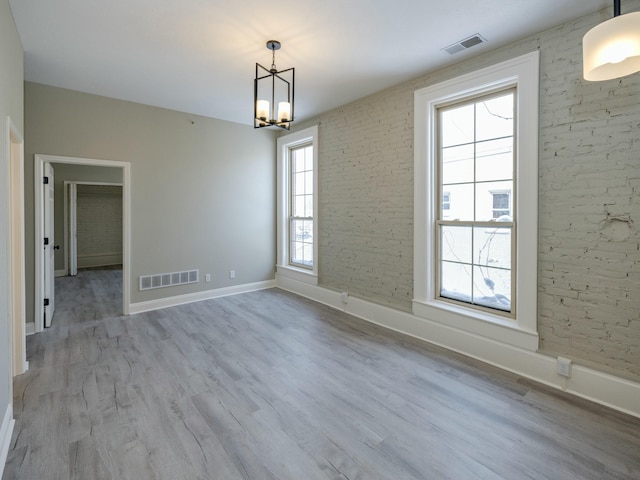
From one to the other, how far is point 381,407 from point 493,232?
1976 mm

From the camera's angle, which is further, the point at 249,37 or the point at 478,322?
the point at 478,322

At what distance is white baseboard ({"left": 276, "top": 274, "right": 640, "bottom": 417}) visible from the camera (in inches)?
91.7

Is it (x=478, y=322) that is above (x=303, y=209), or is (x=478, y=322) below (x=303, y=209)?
below

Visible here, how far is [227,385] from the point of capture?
265 cm

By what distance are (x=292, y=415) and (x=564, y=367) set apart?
222 cm

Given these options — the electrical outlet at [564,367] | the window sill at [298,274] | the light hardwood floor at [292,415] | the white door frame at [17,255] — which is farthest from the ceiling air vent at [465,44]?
the white door frame at [17,255]

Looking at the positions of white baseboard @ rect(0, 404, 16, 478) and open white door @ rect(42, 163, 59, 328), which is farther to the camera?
open white door @ rect(42, 163, 59, 328)

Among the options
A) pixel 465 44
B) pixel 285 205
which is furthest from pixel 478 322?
pixel 285 205

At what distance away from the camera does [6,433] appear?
1.92m

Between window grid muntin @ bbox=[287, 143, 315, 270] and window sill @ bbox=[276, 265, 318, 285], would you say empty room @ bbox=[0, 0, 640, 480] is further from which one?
window grid muntin @ bbox=[287, 143, 315, 270]

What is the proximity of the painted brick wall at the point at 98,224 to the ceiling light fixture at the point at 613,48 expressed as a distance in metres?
9.97

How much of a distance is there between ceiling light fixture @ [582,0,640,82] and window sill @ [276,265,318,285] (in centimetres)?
399

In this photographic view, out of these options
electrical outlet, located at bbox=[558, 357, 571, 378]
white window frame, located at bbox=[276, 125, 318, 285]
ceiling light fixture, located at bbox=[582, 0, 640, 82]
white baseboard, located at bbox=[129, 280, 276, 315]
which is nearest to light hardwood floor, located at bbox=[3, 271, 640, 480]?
electrical outlet, located at bbox=[558, 357, 571, 378]

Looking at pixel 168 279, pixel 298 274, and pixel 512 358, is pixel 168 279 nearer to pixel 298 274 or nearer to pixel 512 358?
pixel 298 274
